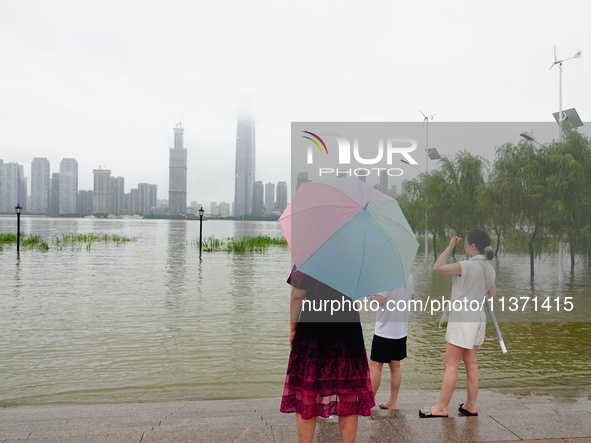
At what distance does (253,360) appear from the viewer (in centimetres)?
803

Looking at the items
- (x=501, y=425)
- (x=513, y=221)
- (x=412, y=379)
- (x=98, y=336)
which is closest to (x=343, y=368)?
(x=501, y=425)

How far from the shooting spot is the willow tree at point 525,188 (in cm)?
1995

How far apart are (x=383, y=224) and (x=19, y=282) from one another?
17.8 metres

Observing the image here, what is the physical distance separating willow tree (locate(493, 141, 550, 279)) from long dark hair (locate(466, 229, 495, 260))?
666 inches

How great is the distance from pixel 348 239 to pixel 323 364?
0.83 m

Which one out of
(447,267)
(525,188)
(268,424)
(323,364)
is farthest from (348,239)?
(525,188)

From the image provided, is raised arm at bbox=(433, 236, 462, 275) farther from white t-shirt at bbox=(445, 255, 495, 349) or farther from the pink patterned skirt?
the pink patterned skirt

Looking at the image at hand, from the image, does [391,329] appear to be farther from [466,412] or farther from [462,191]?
[462,191]

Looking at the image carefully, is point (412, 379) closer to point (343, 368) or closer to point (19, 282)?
point (343, 368)

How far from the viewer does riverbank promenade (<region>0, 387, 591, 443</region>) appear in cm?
376

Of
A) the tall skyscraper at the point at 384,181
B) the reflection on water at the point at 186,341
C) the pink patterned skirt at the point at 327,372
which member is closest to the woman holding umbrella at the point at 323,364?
the pink patterned skirt at the point at 327,372

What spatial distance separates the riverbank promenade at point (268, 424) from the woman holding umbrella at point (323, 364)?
576 mm

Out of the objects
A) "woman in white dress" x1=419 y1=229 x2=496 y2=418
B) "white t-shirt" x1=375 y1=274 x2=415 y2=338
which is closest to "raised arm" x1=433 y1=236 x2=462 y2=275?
"woman in white dress" x1=419 y1=229 x2=496 y2=418

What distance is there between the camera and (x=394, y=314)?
4.59 m
